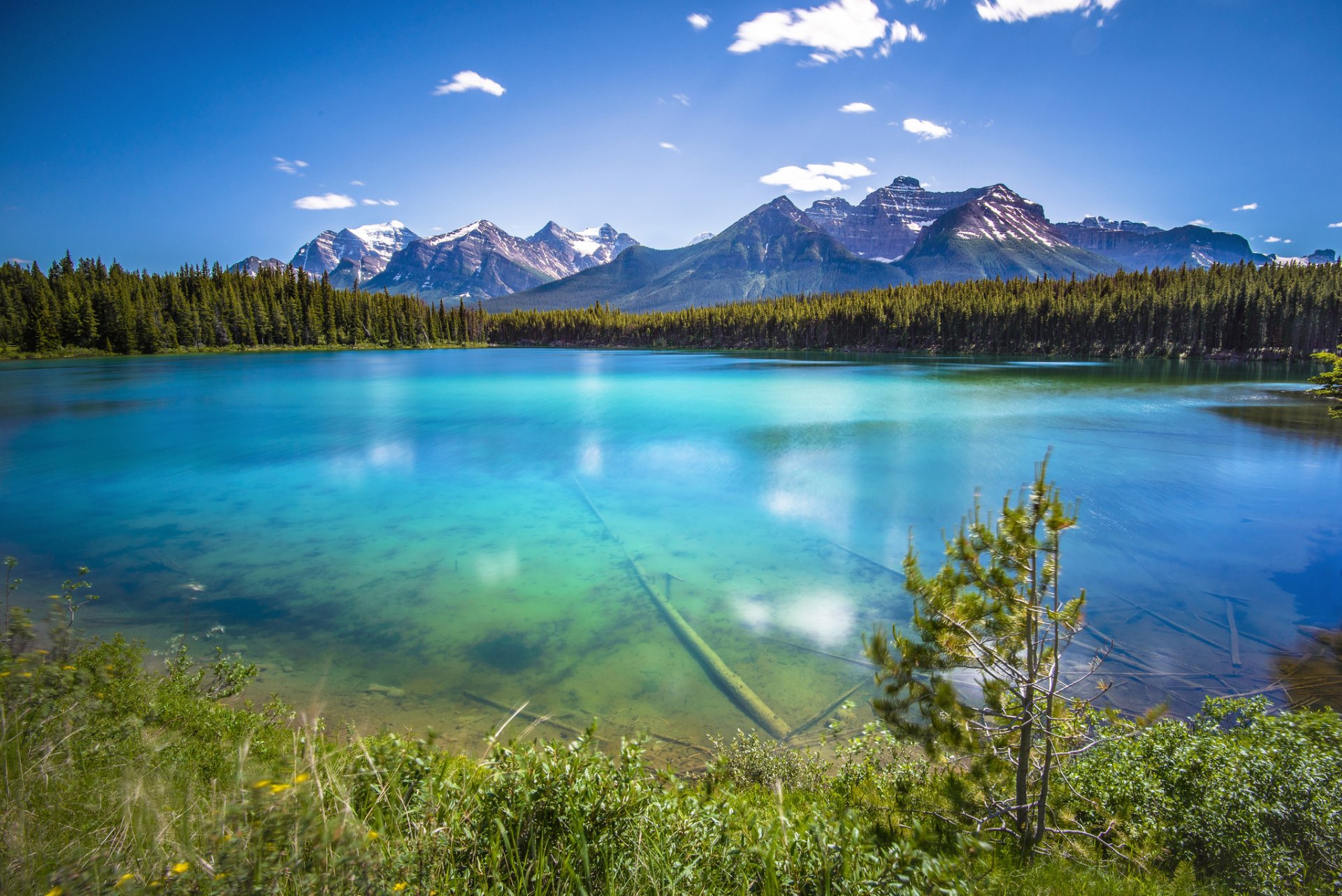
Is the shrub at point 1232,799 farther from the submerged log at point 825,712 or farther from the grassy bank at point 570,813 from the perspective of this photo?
the submerged log at point 825,712

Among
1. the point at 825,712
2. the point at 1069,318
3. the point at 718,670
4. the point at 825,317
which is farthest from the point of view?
the point at 825,317

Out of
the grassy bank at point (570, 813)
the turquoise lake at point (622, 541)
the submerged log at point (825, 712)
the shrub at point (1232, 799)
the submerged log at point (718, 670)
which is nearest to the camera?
the grassy bank at point (570, 813)

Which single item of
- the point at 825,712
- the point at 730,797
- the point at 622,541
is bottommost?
the point at 825,712

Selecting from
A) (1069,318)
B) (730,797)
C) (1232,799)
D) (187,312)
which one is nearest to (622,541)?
(730,797)

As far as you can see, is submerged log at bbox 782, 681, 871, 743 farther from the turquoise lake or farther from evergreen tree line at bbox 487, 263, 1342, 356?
evergreen tree line at bbox 487, 263, 1342, 356

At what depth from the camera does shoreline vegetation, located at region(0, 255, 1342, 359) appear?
98875 mm

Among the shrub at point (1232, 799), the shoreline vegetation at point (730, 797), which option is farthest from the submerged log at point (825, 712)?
the shrub at point (1232, 799)

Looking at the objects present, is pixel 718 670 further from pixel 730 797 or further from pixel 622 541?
pixel 622 541

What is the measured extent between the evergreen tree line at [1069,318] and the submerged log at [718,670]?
123276 mm

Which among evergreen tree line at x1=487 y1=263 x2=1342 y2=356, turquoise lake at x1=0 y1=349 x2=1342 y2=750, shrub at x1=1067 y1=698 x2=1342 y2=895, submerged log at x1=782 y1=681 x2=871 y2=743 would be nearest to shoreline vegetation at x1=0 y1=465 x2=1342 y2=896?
shrub at x1=1067 y1=698 x2=1342 y2=895

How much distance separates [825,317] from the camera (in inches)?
5896

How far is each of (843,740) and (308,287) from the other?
171 m

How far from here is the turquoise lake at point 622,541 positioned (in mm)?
9117

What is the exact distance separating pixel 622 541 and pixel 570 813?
37.3ft
